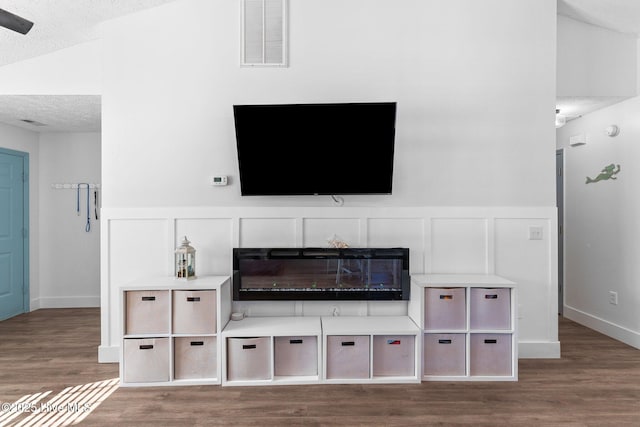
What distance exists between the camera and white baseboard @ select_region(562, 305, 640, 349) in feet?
12.6

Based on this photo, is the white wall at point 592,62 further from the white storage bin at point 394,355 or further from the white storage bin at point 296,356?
the white storage bin at point 296,356

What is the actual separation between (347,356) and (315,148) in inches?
63.3

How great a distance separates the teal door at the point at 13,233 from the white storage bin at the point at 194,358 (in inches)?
125

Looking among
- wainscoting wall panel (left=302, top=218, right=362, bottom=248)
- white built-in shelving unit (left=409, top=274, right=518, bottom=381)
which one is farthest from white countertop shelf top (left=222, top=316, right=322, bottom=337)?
white built-in shelving unit (left=409, top=274, right=518, bottom=381)

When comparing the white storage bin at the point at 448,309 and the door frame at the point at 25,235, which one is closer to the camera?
the white storage bin at the point at 448,309

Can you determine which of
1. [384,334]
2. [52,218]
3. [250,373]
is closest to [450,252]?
[384,334]

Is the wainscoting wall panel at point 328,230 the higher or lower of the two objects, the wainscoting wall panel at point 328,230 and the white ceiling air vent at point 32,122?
the lower

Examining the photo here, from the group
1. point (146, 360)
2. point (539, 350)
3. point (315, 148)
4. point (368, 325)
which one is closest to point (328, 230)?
point (315, 148)

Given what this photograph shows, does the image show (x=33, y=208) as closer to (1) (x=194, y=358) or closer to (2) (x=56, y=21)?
(2) (x=56, y=21)

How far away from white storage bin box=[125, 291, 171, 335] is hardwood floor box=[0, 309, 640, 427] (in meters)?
0.42

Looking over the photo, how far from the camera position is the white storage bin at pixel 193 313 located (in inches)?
120

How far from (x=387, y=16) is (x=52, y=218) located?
4752mm

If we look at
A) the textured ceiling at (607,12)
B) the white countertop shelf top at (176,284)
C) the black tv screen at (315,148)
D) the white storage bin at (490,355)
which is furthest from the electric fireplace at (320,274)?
the textured ceiling at (607,12)

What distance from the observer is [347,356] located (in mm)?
3061
